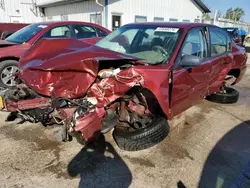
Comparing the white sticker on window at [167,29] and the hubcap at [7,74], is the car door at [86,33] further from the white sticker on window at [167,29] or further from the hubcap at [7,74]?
the white sticker on window at [167,29]

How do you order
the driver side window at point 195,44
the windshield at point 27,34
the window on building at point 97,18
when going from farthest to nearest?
the window on building at point 97,18
the windshield at point 27,34
the driver side window at point 195,44

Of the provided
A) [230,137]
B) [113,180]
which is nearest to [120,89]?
[113,180]

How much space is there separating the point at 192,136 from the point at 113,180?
5.51ft

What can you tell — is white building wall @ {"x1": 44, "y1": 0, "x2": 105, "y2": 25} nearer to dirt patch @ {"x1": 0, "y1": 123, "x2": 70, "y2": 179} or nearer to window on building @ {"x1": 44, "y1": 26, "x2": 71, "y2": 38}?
window on building @ {"x1": 44, "y1": 26, "x2": 71, "y2": 38}

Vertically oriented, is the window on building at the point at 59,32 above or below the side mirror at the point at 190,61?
above

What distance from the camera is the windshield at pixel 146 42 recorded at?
10.2 ft

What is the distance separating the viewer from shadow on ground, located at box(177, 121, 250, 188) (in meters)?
2.52

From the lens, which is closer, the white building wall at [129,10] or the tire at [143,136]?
the tire at [143,136]

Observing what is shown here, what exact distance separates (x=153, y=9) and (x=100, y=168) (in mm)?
14434

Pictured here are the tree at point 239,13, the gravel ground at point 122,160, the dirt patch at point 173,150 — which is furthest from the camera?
the tree at point 239,13

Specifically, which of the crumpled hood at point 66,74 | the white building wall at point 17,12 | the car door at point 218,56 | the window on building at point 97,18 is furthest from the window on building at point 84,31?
the white building wall at point 17,12

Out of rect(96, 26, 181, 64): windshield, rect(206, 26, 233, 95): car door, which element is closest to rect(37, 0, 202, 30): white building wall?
rect(206, 26, 233, 95): car door

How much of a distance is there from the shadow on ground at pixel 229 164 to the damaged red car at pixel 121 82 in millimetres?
747

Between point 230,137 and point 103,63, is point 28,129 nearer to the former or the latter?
point 103,63
